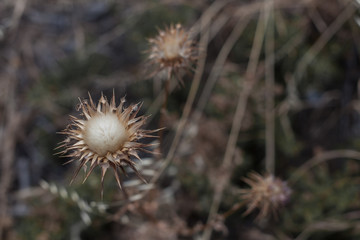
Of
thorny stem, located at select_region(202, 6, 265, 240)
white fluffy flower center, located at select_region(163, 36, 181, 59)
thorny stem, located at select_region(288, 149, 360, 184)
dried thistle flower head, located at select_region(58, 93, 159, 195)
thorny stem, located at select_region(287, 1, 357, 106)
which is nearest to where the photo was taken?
dried thistle flower head, located at select_region(58, 93, 159, 195)

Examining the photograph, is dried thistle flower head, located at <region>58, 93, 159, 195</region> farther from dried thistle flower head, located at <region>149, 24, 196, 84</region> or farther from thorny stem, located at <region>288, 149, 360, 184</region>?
thorny stem, located at <region>288, 149, 360, 184</region>

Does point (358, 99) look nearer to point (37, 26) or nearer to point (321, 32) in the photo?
point (321, 32)

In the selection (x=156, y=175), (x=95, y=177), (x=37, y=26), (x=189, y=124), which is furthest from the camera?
(x=37, y=26)

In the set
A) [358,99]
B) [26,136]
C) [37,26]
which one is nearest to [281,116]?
[358,99]

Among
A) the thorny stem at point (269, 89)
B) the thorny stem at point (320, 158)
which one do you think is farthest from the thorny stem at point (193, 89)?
the thorny stem at point (320, 158)

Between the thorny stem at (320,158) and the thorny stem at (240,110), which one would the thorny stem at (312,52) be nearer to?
the thorny stem at (240,110)

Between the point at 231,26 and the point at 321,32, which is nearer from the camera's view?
the point at 321,32

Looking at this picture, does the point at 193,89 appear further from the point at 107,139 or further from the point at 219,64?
the point at 107,139

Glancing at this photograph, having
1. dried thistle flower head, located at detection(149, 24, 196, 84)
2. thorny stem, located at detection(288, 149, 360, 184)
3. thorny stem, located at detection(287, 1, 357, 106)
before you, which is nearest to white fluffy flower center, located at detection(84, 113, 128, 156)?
dried thistle flower head, located at detection(149, 24, 196, 84)
